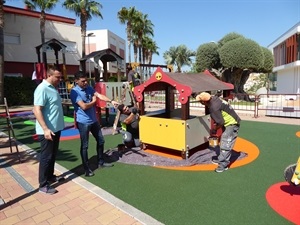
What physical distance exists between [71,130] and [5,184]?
15.6ft

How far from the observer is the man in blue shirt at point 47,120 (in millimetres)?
3672

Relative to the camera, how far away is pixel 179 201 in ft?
11.8

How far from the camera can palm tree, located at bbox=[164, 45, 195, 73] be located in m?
47.0

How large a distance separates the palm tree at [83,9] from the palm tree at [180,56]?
2418 cm

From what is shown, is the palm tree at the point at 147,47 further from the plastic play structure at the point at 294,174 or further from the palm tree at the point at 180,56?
the plastic play structure at the point at 294,174

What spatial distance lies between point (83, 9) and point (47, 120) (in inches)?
930

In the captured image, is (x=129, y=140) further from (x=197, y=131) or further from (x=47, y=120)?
(x=47, y=120)

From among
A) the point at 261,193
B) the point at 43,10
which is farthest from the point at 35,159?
the point at 43,10

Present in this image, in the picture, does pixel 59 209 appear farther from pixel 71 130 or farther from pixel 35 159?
pixel 71 130

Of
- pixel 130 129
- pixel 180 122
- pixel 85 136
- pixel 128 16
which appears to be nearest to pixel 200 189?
pixel 180 122

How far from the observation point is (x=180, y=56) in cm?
4728

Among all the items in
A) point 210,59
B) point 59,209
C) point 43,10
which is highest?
point 43,10

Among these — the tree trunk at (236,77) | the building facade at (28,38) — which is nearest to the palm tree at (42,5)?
the building facade at (28,38)

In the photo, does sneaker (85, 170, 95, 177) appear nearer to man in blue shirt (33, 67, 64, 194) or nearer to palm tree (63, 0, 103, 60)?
man in blue shirt (33, 67, 64, 194)
